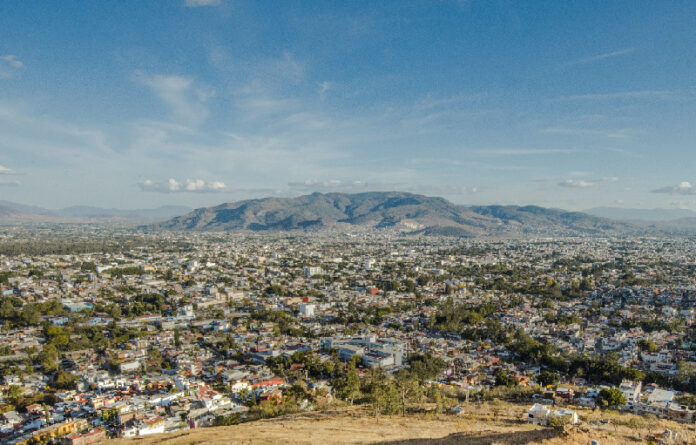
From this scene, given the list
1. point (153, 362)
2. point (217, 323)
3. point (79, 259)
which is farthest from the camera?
point (79, 259)

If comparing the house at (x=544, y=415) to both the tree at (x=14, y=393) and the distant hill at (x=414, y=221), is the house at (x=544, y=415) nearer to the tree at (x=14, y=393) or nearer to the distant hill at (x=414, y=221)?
the tree at (x=14, y=393)

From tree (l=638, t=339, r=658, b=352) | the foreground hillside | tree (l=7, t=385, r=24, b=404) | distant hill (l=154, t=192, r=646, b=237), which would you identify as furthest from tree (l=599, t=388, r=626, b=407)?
distant hill (l=154, t=192, r=646, b=237)

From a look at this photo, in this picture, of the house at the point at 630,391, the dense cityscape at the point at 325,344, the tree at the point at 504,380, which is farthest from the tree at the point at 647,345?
the tree at the point at 504,380

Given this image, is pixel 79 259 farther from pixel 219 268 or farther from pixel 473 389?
pixel 473 389

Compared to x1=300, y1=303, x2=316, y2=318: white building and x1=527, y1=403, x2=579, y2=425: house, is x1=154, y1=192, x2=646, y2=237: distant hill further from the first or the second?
x1=527, y1=403, x2=579, y2=425: house

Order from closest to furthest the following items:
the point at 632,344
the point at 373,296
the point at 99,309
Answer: the point at 632,344 → the point at 99,309 → the point at 373,296

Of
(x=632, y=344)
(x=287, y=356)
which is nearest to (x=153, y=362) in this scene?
(x=287, y=356)

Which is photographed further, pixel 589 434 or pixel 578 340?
pixel 578 340

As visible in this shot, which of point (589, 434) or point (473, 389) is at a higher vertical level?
point (589, 434)
